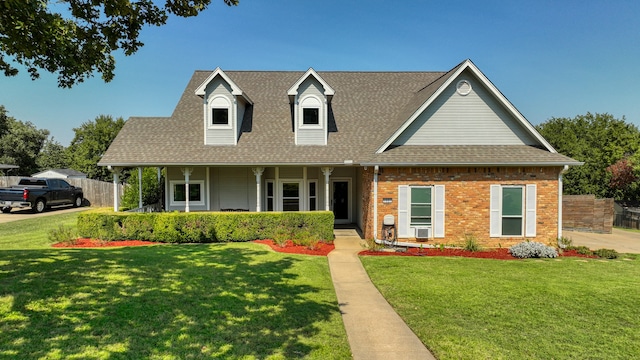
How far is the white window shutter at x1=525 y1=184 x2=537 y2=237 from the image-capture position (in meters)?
12.7

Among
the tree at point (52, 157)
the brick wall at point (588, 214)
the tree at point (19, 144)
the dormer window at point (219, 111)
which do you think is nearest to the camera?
the dormer window at point (219, 111)

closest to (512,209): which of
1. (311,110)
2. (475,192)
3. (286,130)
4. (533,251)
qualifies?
(475,192)

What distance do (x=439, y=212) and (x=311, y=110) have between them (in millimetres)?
7430

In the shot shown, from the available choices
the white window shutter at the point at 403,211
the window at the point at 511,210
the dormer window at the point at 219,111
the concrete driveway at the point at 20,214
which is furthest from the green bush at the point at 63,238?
the window at the point at 511,210

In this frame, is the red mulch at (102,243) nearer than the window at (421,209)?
Yes

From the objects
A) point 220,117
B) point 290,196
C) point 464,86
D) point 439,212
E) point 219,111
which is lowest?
point 439,212

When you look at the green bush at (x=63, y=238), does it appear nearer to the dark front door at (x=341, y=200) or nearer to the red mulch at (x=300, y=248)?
the red mulch at (x=300, y=248)

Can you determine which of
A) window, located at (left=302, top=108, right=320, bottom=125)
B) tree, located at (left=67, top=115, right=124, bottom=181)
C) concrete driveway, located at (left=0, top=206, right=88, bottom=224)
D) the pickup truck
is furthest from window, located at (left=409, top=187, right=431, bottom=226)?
tree, located at (left=67, top=115, right=124, bottom=181)

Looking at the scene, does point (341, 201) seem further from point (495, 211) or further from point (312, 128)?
point (495, 211)

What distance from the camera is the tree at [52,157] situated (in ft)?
187

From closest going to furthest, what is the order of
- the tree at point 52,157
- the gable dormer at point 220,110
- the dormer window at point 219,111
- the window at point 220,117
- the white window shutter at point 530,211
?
the white window shutter at point 530,211 < the gable dormer at point 220,110 < the dormer window at point 219,111 < the window at point 220,117 < the tree at point 52,157

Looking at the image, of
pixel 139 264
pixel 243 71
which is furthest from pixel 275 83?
pixel 139 264

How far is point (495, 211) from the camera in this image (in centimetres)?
1271

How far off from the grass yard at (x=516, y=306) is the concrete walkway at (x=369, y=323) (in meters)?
0.22
